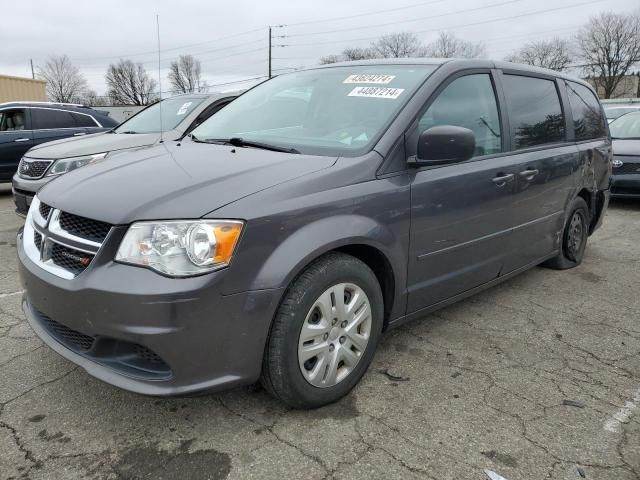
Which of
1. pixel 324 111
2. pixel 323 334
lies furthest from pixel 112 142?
pixel 323 334

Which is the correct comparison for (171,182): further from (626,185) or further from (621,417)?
(626,185)

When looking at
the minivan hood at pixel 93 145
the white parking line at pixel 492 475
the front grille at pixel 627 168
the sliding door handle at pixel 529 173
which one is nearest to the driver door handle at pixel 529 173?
the sliding door handle at pixel 529 173

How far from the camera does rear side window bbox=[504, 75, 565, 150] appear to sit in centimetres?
360

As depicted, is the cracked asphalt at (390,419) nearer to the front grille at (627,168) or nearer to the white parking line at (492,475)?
the white parking line at (492,475)

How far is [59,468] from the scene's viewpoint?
207cm

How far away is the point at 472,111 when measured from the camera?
3.28m

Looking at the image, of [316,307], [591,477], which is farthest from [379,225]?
[591,477]

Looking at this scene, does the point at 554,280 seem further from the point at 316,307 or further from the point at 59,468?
the point at 59,468

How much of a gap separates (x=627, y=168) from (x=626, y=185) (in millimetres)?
260

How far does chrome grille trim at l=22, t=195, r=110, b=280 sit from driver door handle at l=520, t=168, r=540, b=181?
270 centimetres

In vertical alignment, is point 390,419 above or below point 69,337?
below

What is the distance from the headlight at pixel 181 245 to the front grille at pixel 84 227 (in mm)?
135

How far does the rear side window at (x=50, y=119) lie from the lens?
898 cm

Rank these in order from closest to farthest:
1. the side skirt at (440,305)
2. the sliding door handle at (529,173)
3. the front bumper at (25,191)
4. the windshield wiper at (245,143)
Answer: the windshield wiper at (245,143)
the side skirt at (440,305)
the sliding door handle at (529,173)
the front bumper at (25,191)
